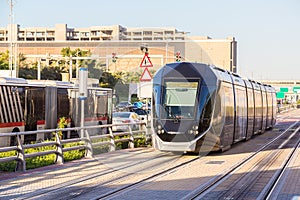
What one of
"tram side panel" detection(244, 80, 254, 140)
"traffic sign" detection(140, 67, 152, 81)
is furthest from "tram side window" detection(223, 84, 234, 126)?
"tram side panel" detection(244, 80, 254, 140)

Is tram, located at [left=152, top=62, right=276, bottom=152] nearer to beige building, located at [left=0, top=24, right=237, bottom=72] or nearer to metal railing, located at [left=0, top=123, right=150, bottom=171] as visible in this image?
metal railing, located at [left=0, top=123, right=150, bottom=171]

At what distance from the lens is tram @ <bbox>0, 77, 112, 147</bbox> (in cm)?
2441

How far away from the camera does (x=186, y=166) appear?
17156 mm

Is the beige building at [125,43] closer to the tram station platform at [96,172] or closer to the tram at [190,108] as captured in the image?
the tram at [190,108]

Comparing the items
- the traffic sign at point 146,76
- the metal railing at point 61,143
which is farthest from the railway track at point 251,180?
the traffic sign at point 146,76

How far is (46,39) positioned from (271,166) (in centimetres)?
17446

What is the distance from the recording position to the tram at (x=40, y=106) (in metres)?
24.4

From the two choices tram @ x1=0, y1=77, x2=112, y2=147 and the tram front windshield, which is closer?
the tram front windshield

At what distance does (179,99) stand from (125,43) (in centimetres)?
11581

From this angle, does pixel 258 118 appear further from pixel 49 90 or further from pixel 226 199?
pixel 226 199

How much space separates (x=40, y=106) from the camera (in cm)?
2802

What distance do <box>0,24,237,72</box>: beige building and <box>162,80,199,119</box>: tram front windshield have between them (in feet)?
320

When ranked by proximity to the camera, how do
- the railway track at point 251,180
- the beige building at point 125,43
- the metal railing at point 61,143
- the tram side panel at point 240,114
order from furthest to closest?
the beige building at point 125,43, the tram side panel at point 240,114, the metal railing at point 61,143, the railway track at point 251,180

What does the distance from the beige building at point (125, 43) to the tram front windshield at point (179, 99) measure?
9740 centimetres
